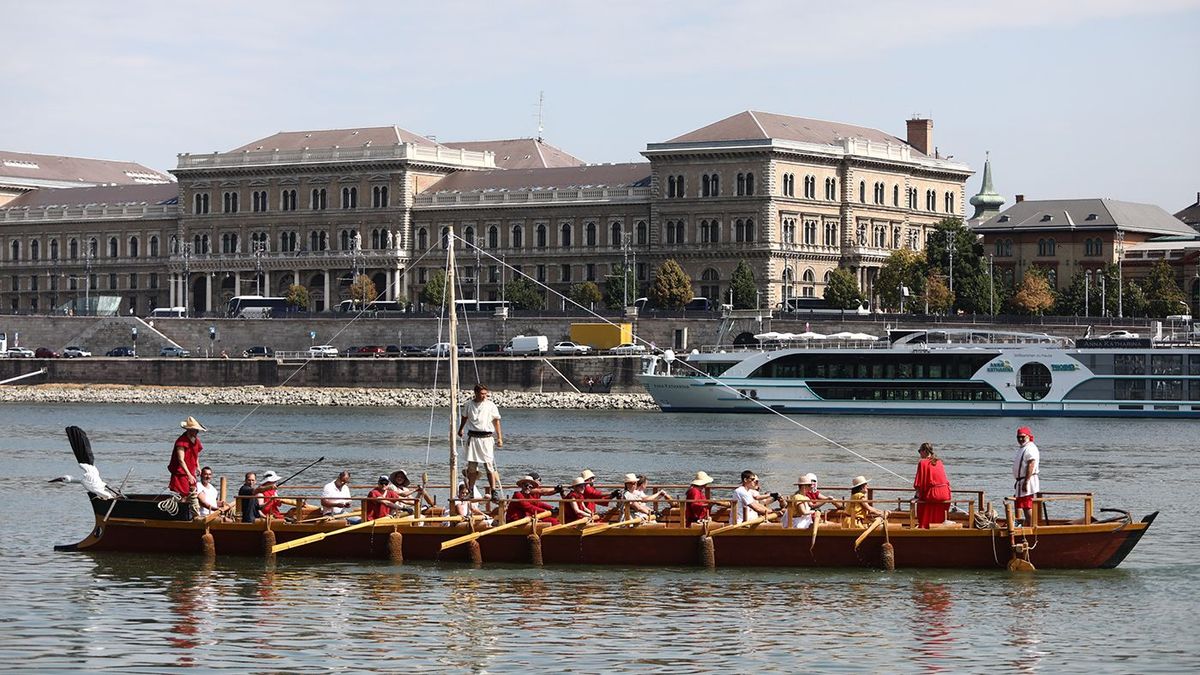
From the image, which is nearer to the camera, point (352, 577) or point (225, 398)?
→ point (352, 577)

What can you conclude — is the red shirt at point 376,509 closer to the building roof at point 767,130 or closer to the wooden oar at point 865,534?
the wooden oar at point 865,534

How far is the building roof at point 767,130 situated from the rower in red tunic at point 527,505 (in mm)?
121678

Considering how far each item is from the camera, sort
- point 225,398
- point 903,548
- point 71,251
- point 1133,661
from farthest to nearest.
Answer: point 71,251 → point 225,398 → point 903,548 → point 1133,661

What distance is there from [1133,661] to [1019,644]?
203 centimetres

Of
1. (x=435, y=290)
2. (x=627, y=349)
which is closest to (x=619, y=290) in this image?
(x=435, y=290)

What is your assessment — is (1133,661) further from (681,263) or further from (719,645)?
(681,263)

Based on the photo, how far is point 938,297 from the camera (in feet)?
492

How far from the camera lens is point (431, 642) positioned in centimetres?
3669

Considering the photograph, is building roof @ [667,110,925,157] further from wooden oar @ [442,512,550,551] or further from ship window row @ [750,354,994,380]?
wooden oar @ [442,512,550,551]

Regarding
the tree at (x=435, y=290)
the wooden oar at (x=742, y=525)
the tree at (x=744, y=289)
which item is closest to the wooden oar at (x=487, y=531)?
the wooden oar at (x=742, y=525)

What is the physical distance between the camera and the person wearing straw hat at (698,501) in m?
43.5

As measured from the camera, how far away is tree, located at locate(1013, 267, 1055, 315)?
151250mm

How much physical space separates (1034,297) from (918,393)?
41447mm

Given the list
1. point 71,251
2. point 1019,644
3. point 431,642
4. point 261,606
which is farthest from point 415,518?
point 71,251
